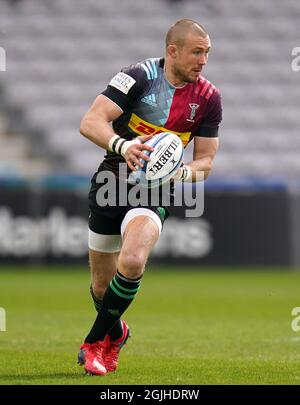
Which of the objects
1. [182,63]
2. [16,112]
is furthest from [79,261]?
[182,63]

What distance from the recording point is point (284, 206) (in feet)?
55.5

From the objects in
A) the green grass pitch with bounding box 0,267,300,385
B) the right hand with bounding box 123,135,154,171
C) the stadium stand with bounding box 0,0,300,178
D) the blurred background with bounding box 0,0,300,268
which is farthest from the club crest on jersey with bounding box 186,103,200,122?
the stadium stand with bounding box 0,0,300,178

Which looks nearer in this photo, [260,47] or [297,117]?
[297,117]

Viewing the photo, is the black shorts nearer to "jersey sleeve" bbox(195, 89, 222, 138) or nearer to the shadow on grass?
"jersey sleeve" bbox(195, 89, 222, 138)

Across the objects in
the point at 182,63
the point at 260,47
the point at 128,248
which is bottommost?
the point at 128,248

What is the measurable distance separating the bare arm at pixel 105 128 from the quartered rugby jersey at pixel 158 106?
0.52ft

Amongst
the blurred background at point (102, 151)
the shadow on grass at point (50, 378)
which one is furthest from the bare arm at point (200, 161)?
the blurred background at point (102, 151)

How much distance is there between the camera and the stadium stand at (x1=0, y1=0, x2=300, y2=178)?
2023cm

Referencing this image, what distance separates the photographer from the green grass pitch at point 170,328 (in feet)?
20.0

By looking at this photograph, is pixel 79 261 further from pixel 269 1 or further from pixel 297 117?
pixel 269 1

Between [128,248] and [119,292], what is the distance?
0.31 meters

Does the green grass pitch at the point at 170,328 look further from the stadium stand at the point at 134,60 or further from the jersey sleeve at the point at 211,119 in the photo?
the stadium stand at the point at 134,60

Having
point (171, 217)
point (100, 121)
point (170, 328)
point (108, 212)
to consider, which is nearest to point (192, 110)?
point (100, 121)

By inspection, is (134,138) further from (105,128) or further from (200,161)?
(200,161)
